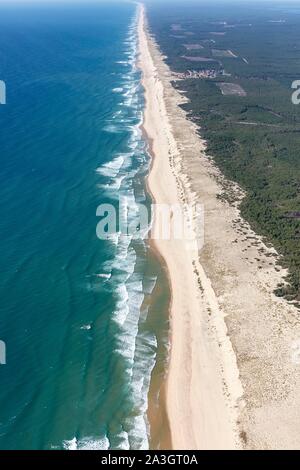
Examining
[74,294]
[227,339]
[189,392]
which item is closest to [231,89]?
[74,294]

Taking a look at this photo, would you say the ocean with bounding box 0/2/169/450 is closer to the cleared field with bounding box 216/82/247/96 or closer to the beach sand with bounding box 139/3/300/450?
the beach sand with bounding box 139/3/300/450

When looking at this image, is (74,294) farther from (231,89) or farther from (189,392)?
Result: (231,89)

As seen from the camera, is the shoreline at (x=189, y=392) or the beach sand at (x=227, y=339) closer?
the shoreline at (x=189, y=392)

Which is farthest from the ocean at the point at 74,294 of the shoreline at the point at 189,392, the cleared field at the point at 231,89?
the cleared field at the point at 231,89

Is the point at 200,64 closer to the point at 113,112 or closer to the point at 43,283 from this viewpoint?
the point at 113,112

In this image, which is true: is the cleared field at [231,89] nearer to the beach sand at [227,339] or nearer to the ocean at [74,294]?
the ocean at [74,294]
